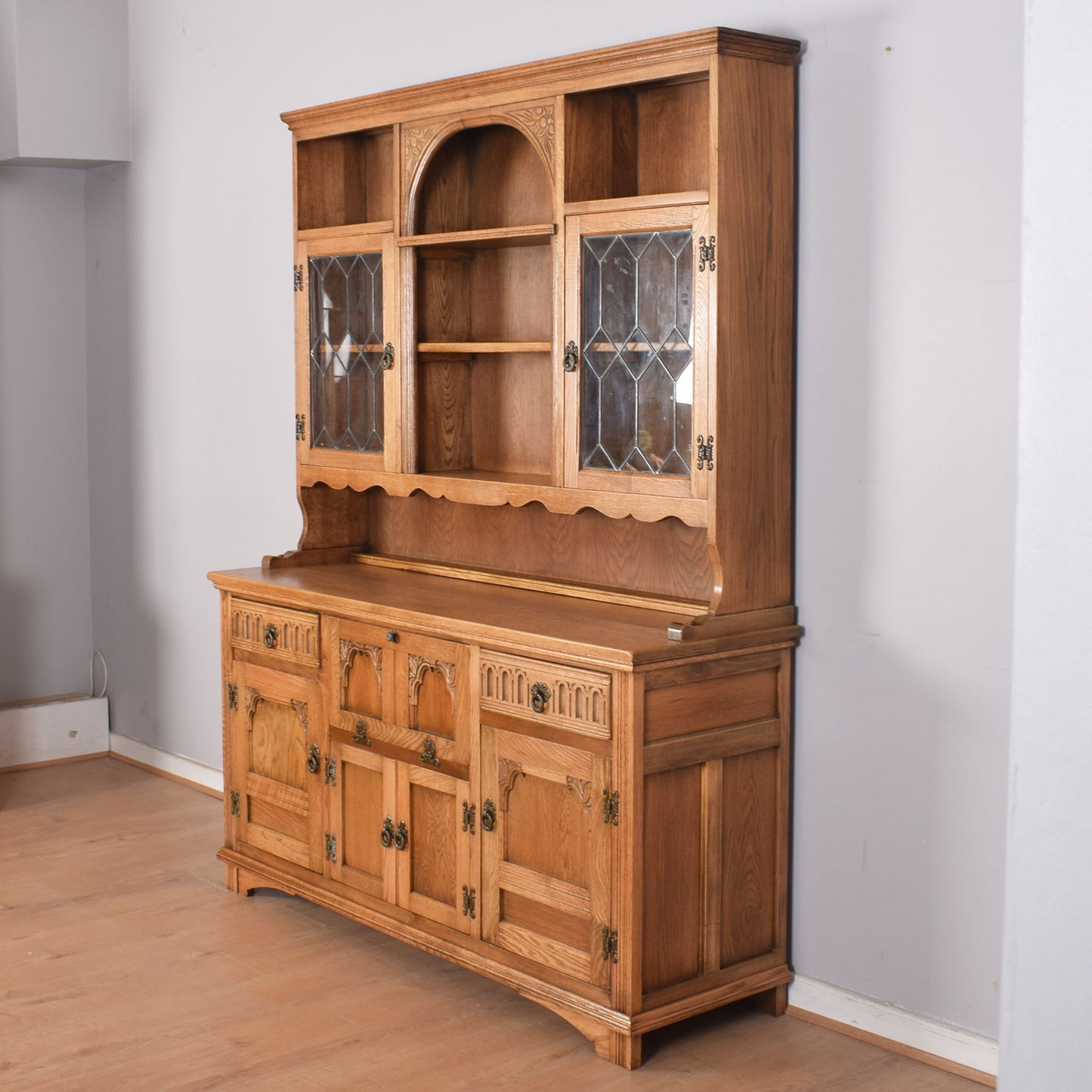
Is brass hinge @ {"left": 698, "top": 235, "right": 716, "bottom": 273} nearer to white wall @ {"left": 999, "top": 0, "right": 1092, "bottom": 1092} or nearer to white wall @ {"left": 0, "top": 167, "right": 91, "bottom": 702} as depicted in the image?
white wall @ {"left": 999, "top": 0, "right": 1092, "bottom": 1092}

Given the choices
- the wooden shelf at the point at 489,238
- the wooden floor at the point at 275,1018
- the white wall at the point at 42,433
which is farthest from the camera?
the white wall at the point at 42,433

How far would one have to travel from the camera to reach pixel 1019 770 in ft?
6.10

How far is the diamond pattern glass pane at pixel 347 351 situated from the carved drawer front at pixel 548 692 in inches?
38.2

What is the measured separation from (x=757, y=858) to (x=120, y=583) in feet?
11.6

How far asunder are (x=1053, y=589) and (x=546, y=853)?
1754 mm

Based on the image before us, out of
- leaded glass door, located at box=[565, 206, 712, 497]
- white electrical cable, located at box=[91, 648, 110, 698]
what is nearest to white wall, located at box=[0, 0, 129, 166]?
white electrical cable, located at box=[91, 648, 110, 698]

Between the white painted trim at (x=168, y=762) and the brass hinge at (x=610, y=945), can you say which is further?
the white painted trim at (x=168, y=762)

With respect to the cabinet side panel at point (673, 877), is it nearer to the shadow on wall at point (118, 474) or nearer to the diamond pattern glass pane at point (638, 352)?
the diamond pattern glass pane at point (638, 352)

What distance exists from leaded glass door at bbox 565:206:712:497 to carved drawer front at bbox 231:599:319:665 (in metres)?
1.00

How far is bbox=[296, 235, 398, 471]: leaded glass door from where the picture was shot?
3.96m

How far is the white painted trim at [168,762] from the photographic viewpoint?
5387mm

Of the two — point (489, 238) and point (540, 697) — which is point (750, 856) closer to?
point (540, 697)

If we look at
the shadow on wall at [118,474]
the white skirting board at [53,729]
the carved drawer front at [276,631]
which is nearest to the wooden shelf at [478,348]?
the carved drawer front at [276,631]

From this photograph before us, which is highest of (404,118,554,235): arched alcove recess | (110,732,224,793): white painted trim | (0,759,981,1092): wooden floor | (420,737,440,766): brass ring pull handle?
(404,118,554,235): arched alcove recess
